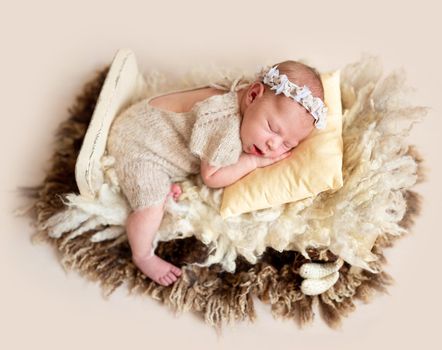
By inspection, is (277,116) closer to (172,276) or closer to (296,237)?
A: (296,237)

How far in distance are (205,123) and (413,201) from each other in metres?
0.64

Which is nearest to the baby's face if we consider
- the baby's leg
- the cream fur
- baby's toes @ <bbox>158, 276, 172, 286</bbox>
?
the cream fur

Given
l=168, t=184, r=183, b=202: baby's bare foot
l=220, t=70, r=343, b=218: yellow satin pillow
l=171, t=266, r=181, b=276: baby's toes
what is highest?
l=220, t=70, r=343, b=218: yellow satin pillow

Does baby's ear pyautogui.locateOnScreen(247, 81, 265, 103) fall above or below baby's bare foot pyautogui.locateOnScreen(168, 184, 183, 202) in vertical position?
above

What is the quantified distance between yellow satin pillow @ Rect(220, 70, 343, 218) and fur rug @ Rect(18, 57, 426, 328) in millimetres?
38

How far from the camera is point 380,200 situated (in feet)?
4.19

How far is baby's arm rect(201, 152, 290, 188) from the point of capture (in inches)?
52.4

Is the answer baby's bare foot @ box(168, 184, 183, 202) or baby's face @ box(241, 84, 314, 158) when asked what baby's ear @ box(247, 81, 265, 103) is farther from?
baby's bare foot @ box(168, 184, 183, 202)

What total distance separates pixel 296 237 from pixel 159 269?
374 millimetres

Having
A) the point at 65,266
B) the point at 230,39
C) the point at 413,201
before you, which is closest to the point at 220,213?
the point at 65,266

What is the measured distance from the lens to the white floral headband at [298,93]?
1241 mm

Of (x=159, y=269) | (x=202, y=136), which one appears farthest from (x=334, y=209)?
(x=159, y=269)

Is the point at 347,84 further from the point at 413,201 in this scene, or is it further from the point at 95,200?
the point at 95,200

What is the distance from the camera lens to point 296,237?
1.34 meters
